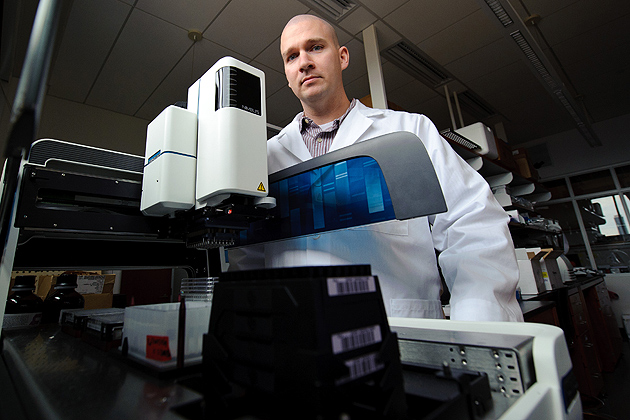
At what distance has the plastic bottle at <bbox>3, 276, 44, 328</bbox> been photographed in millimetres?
1169

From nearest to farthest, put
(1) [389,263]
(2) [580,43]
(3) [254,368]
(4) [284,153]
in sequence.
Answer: (3) [254,368], (1) [389,263], (4) [284,153], (2) [580,43]

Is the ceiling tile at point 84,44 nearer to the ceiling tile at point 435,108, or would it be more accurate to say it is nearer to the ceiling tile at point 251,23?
the ceiling tile at point 251,23

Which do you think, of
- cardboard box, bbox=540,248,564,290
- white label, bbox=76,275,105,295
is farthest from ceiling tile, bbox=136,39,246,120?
cardboard box, bbox=540,248,564,290

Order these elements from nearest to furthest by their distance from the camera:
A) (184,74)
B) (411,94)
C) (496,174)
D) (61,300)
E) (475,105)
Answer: (61,300), (184,74), (496,174), (411,94), (475,105)

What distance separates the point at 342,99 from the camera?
1.23 meters

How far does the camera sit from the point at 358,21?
2500mm

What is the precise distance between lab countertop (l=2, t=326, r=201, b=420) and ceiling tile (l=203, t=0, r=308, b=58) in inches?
96.4

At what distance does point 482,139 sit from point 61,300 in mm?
A: 3399

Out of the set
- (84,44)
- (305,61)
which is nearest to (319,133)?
(305,61)

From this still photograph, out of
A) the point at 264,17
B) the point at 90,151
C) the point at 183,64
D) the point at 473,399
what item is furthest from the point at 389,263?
the point at 183,64

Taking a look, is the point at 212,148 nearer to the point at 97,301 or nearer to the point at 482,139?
the point at 97,301

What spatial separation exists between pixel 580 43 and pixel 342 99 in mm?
3416

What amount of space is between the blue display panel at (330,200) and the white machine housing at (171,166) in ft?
0.70

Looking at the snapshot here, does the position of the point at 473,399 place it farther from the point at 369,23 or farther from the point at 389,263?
the point at 369,23
